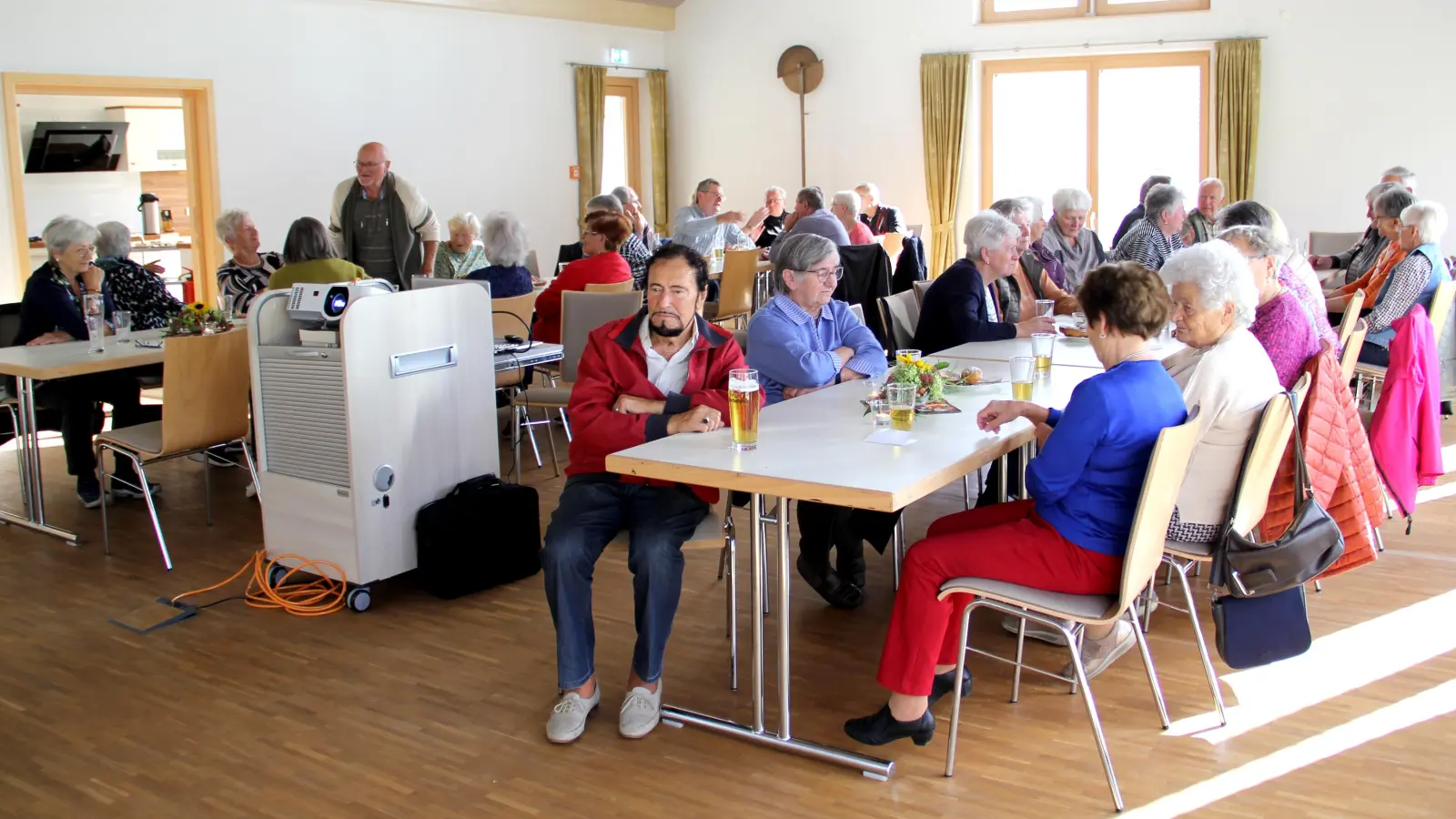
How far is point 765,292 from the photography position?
9.51 m

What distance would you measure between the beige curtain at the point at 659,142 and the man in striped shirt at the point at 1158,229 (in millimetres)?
6718

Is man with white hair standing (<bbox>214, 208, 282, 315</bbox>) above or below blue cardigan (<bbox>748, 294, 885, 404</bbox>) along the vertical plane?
above

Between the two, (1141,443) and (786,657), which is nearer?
(1141,443)

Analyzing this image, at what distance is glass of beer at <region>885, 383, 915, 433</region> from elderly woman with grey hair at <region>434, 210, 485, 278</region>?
4.51 m

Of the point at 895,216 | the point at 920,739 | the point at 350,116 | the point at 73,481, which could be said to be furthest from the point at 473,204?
the point at 920,739

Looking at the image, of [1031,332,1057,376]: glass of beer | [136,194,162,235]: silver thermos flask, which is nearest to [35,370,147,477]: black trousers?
[1031,332,1057,376]: glass of beer

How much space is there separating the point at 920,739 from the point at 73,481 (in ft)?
15.4

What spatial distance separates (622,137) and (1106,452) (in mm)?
10697

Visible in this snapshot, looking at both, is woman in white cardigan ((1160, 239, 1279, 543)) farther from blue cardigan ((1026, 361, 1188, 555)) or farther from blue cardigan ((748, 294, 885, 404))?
blue cardigan ((748, 294, 885, 404))

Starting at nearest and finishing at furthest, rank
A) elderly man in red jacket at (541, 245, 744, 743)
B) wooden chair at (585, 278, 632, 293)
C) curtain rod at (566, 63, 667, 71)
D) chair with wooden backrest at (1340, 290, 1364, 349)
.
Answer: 1. elderly man in red jacket at (541, 245, 744, 743)
2. chair with wooden backrest at (1340, 290, 1364, 349)
3. wooden chair at (585, 278, 632, 293)
4. curtain rod at (566, 63, 667, 71)

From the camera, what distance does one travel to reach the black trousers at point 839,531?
3857 mm

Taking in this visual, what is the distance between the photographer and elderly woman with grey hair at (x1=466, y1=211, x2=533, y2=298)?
20.9ft

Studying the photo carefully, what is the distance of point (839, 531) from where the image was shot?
3.90 metres

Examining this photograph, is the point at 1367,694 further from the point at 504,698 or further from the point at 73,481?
the point at 73,481
